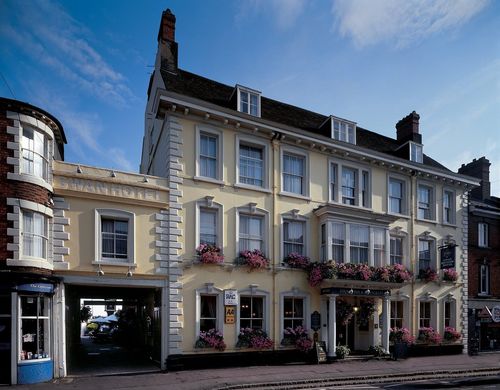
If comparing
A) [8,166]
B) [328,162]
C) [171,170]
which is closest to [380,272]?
[328,162]

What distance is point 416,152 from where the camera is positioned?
24750mm

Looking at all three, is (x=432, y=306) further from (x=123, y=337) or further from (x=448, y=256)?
(x=123, y=337)

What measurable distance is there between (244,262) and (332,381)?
18.1 ft

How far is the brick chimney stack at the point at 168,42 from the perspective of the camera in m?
20.6

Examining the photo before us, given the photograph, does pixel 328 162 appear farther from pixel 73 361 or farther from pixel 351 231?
pixel 73 361

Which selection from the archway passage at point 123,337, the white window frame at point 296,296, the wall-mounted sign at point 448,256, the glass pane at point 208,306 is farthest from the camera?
the wall-mounted sign at point 448,256

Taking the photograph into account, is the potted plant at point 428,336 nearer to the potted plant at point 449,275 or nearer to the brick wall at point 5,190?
the potted plant at point 449,275

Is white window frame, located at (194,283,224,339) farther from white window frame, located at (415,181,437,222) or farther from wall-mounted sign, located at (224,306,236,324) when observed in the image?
white window frame, located at (415,181,437,222)

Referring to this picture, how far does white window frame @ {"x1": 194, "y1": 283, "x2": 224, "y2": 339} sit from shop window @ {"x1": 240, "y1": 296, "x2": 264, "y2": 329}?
1.07m

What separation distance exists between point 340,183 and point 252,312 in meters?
7.52

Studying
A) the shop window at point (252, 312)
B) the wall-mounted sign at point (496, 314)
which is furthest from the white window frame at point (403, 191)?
the shop window at point (252, 312)

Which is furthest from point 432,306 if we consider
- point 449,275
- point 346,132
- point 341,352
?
point 346,132

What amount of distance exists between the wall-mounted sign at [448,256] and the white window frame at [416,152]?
5094mm

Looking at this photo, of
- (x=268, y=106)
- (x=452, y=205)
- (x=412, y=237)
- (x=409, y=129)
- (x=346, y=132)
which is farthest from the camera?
(x=409, y=129)
